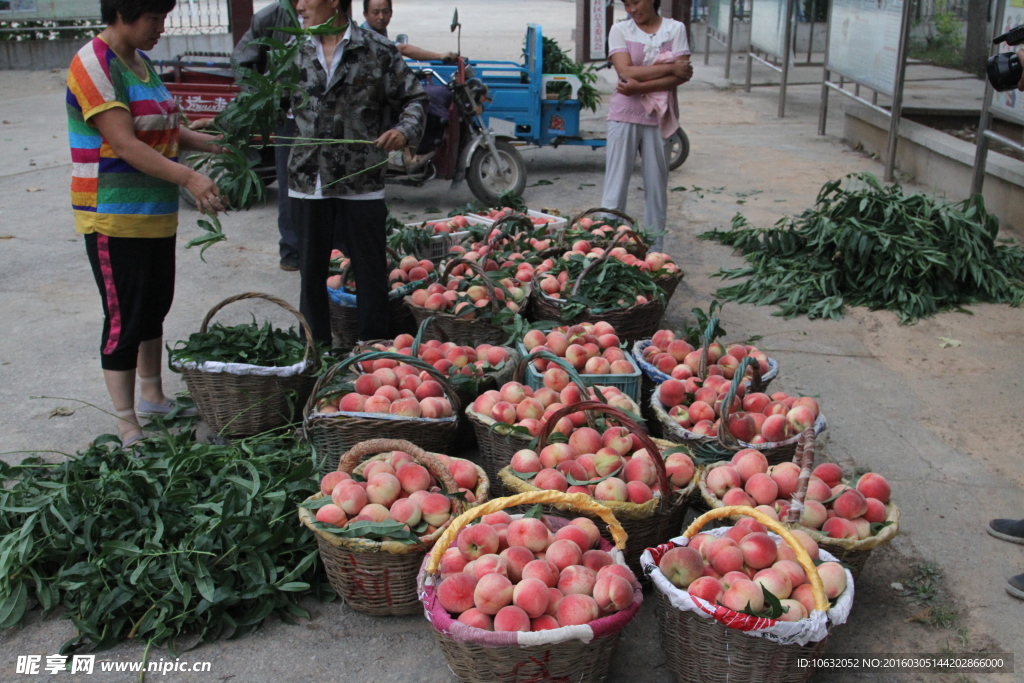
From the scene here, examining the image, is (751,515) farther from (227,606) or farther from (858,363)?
→ (858,363)

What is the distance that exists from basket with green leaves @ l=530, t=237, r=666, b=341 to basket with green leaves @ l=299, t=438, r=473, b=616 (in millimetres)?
1844

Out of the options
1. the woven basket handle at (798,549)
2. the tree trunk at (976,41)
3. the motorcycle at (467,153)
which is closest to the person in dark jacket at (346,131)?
the woven basket handle at (798,549)

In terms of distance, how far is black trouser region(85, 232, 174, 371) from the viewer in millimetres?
3635

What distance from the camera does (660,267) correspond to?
A: 5.21 m

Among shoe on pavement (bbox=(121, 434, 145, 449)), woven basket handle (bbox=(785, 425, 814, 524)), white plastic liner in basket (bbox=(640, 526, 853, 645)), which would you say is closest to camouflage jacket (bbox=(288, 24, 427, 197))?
shoe on pavement (bbox=(121, 434, 145, 449))

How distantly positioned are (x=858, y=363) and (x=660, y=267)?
1.25 metres

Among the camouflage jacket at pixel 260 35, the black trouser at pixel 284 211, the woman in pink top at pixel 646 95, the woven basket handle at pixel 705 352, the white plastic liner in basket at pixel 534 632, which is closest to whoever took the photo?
the white plastic liner in basket at pixel 534 632

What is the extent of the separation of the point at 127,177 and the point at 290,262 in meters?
2.88

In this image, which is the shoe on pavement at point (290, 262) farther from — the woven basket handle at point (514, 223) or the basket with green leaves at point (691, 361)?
the basket with green leaves at point (691, 361)

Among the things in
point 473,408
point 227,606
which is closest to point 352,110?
point 473,408

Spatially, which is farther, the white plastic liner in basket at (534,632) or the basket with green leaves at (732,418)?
the basket with green leaves at (732,418)

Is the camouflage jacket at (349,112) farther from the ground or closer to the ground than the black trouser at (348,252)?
farther from the ground

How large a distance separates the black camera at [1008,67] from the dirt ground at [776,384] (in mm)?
1581

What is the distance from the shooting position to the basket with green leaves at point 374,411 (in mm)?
3451
